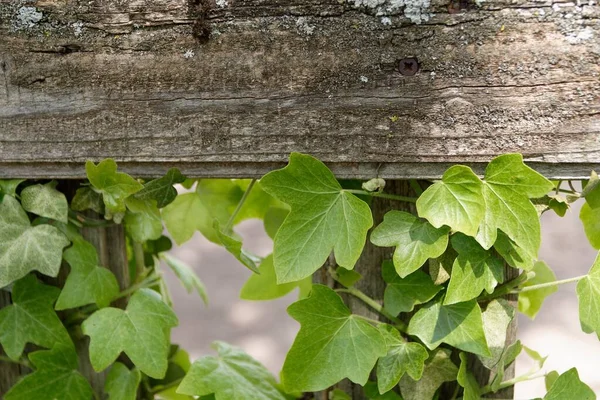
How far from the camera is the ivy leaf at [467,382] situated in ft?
3.43

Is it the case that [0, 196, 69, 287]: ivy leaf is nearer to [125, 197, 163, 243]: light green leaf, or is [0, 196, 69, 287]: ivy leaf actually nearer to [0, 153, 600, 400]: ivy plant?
[0, 153, 600, 400]: ivy plant

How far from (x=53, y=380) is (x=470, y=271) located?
72 centimetres

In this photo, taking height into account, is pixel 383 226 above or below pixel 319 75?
below

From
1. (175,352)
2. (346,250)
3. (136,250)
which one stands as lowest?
(175,352)

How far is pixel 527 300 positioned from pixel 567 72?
58cm

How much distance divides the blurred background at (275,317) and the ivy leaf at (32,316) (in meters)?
2.29

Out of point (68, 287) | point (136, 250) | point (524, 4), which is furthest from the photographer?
point (136, 250)

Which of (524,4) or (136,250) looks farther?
(136,250)

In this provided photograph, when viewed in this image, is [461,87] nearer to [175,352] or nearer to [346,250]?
[346,250]

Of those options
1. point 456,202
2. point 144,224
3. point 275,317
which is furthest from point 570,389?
point 275,317

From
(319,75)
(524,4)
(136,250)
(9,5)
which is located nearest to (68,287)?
(136,250)

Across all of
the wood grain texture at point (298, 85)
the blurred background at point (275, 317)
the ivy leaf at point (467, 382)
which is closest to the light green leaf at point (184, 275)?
the wood grain texture at point (298, 85)

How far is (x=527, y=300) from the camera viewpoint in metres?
1.35

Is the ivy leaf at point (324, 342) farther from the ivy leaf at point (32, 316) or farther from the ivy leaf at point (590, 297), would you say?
the ivy leaf at point (32, 316)
